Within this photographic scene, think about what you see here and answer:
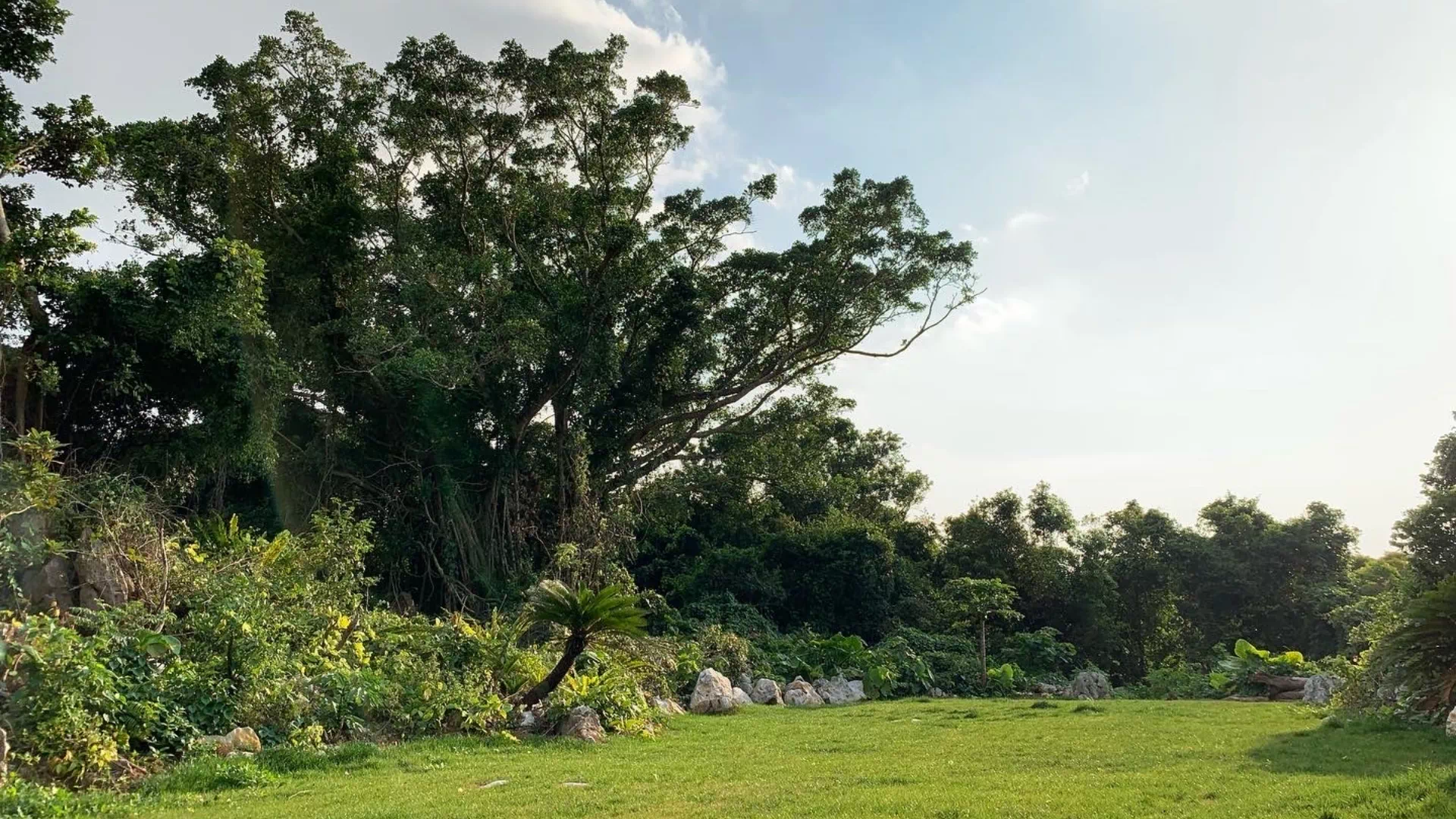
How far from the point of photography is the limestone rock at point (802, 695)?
593 inches

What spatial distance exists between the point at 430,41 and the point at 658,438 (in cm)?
1030

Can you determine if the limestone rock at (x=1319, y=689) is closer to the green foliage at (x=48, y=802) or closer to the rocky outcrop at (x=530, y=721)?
the rocky outcrop at (x=530, y=721)

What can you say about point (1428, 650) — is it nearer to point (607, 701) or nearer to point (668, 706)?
point (607, 701)

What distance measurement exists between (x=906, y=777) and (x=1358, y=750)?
382cm

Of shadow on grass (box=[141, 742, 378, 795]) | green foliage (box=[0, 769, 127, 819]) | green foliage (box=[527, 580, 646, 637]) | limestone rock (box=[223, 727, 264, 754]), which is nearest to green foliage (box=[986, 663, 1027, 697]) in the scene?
green foliage (box=[527, 580, 646, 637])

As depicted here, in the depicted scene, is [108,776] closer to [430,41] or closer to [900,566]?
[430,41]

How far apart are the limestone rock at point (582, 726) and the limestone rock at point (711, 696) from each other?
3730mm

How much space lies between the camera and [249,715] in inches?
308

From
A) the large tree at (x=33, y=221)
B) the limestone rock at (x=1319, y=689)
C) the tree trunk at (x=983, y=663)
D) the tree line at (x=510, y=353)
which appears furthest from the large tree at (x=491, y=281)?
the limestone rock at (x=1319, y=689)

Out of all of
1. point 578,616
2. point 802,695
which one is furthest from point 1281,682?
point 578,616

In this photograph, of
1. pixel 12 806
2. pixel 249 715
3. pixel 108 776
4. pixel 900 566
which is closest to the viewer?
pixel 12 806

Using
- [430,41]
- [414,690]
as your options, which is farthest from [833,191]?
[414,690]

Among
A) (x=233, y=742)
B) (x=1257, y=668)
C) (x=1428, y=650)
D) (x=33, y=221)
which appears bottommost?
(x=233, y=742)

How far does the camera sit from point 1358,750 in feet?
22.3
